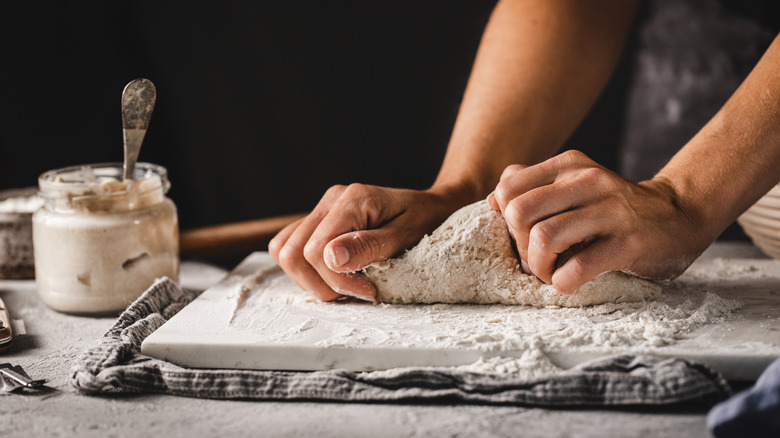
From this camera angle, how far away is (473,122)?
149cm

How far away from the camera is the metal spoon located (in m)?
1.17

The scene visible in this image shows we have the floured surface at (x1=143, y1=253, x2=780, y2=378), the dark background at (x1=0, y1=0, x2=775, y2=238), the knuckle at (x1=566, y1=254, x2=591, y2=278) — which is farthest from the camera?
the dark background at (x1=0, y1=0, x2=775, y2=238)

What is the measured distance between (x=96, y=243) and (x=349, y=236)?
0.47 meters

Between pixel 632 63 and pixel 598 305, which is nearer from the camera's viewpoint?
pixel 598 305

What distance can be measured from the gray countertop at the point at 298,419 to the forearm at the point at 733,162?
397 mm

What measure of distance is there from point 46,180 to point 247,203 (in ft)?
5.14

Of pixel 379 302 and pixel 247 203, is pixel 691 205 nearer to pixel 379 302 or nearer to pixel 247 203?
pixel 379 302

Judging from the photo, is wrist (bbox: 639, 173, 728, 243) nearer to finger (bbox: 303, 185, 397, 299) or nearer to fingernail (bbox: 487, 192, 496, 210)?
fingernail (bbox: 487, 192, 496, 210)

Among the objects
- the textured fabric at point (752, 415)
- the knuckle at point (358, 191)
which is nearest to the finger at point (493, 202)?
the knuckle at point (358, 191)

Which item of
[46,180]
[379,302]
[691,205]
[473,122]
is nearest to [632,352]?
[691,205]

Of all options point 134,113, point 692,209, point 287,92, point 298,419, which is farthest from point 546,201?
point 287,92

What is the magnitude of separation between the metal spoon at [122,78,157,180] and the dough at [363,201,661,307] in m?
0.51

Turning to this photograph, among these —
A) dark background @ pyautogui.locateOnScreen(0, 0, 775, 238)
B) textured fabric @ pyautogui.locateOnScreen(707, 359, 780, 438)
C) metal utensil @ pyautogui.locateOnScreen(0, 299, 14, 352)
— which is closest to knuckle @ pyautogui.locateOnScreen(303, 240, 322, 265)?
metal utensil @ pyautogui.locateOnScreen(0, 299, 14, 352)

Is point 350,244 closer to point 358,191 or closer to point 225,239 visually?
point 358,191
